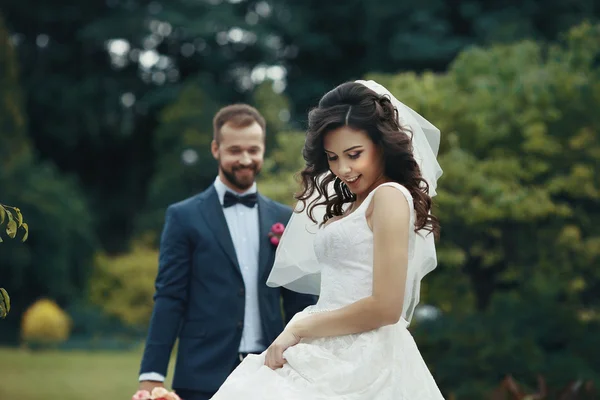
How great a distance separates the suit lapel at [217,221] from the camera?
4.70 meters

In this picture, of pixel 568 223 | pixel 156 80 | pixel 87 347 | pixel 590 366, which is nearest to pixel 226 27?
pixel 156 80

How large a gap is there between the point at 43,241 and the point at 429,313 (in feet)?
39.9

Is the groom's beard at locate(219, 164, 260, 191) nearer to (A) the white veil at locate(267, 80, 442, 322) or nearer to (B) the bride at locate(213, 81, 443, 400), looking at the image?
(A) the white veil at locate(267, 80, 442, 322)

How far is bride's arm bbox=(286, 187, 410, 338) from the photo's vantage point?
2.94m

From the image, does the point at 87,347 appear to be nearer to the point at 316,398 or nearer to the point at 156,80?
the point at 156,80

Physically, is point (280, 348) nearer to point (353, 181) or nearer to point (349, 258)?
point (349, 258)

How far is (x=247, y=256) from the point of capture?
4.79 m

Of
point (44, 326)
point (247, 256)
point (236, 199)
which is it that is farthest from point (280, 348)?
point (44, 326)


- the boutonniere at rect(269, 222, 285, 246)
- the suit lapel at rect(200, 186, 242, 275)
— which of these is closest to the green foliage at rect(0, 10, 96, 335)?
→ the suit lapel at rect(200, 186, 242, 275)

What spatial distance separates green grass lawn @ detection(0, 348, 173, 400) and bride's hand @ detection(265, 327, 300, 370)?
9.96 m

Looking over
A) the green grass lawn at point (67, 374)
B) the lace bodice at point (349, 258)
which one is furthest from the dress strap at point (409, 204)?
the green grass lawn at point (67, 374)

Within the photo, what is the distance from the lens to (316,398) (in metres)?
2.95

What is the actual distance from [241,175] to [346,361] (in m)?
1.88

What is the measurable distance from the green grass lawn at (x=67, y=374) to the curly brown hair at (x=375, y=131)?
10067 mm
